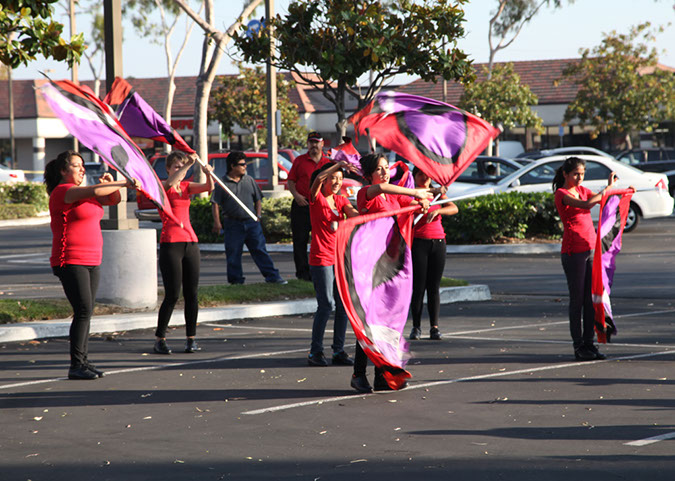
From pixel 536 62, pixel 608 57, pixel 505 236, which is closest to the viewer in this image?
pixel 505 236

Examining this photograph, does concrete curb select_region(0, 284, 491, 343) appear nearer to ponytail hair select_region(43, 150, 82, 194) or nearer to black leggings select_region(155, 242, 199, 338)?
black leggings select_region(155, 242, 199, 338)

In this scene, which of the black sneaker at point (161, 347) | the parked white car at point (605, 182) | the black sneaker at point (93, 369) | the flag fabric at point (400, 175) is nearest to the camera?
the black sneaker at point (93, 369)

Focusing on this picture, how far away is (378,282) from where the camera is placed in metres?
7.56

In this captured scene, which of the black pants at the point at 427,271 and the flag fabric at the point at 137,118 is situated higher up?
the flag fabric at the point at 137,118

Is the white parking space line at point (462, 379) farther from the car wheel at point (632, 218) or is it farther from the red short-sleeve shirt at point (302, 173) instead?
the car wheel at point (632, 218)

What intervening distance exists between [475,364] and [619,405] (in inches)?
76.2

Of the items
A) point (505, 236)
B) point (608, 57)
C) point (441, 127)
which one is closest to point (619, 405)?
point (441, 127)

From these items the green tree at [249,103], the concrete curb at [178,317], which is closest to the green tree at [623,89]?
the green tree at [249,103]

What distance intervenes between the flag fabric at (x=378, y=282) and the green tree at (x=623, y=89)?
39247 millimetres

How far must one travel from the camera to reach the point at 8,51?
448 inches

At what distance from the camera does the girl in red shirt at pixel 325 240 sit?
843 cm

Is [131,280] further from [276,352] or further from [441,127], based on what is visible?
[441,127]

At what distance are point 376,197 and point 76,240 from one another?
8.03 ft

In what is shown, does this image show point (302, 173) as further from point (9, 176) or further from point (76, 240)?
point (9, 176)
